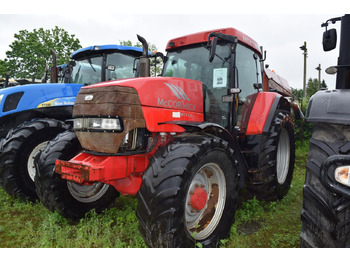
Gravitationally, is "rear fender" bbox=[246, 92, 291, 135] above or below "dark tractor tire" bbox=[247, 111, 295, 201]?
above

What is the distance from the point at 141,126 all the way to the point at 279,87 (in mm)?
6249

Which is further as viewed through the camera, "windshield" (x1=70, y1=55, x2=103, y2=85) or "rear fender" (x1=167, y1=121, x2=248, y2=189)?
"windshield" (x1=70, y1=55, x2=103, y2=85)

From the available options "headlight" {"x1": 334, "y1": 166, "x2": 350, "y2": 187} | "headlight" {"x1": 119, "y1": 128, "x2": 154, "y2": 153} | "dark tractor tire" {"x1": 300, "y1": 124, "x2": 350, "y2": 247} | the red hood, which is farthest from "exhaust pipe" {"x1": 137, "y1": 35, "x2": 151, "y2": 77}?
"headlight" {"x1": 334, "y1": 166, "x2": 350, "y2": 187}

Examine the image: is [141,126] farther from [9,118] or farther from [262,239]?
[9,118]

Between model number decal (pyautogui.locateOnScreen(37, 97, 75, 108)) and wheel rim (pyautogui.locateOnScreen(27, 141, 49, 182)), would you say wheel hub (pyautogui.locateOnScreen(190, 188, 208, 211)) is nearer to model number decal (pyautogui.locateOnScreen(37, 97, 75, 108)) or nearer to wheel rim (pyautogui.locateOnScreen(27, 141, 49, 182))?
wheel rim (pyautogui.locateOnScreen(27, 141, 49, 182))

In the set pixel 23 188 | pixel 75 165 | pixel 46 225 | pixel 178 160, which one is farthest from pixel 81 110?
pixel 23 188

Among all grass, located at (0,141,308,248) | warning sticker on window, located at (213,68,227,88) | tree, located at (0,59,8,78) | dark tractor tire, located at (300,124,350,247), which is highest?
tree, located at (0,59,8,78)

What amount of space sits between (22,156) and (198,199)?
2926 mm

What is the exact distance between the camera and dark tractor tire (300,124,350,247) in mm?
1749

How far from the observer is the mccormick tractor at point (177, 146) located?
2.29 m

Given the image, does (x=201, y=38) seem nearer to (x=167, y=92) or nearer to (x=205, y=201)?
(x=167, y=92)

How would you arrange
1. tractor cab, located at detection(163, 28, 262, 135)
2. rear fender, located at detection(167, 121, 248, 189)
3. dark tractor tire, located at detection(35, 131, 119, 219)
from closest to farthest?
rear fender, located at detection(167, 121, 248, 189)
dark tractor tire, located at detection(35, 131, 119, 219)
tractor cab, located at detection(163, 28, 262, 135)

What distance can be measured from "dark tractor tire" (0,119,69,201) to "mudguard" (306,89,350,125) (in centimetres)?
366

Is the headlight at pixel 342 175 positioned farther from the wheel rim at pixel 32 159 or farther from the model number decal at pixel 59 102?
the model number decal at pixel 59 102
